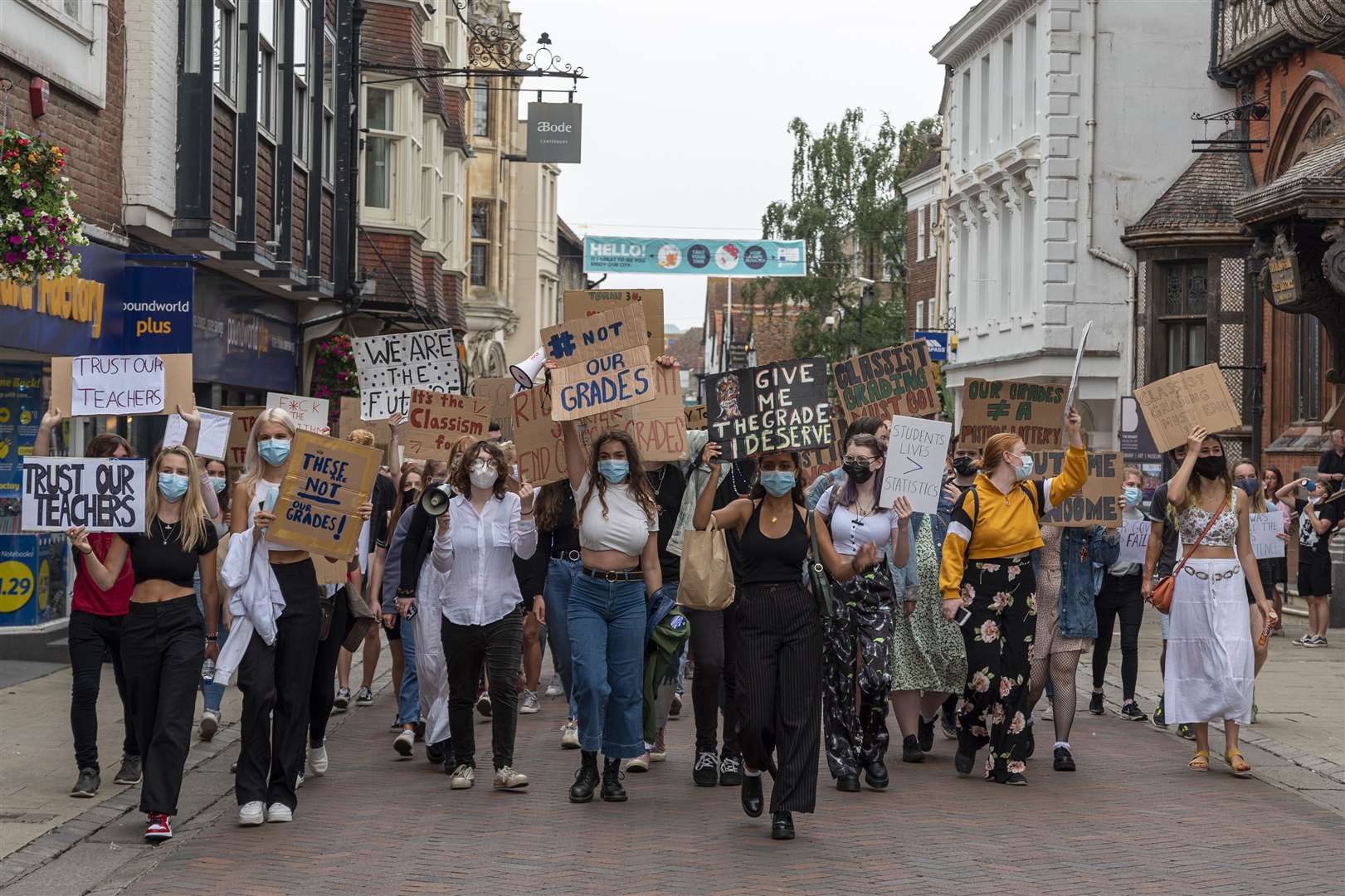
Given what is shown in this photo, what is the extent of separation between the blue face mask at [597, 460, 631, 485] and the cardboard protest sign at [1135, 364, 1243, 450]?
10.4 feet

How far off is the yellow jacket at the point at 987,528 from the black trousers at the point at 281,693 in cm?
344

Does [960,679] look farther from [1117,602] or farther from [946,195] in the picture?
[946,195]

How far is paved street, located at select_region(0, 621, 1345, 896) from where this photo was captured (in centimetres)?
769

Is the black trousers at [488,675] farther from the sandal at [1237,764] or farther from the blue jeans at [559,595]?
the sandal at [1237,764]

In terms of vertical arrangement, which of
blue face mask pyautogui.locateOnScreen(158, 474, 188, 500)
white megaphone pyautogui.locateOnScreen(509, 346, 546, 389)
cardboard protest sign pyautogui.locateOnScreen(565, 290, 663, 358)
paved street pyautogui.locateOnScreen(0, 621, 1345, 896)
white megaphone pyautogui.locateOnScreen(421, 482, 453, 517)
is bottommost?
paved street pyautogui.locateOnScreen(0, 621, 1345, 896)

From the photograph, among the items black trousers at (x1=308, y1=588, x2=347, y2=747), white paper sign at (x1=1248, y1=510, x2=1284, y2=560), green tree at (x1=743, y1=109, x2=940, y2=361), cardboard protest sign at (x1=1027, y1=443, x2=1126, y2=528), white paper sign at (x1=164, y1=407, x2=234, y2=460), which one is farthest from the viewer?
green tree at (x1=743, y1=109, x2=940, y2=361)

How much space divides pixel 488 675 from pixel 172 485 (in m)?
2.07

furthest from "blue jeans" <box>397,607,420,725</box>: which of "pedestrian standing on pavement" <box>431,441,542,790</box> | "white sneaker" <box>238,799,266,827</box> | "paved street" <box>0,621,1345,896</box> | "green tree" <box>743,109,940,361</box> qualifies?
"green tree" <box>743,109,940,361</box>

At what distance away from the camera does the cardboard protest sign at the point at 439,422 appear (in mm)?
13258

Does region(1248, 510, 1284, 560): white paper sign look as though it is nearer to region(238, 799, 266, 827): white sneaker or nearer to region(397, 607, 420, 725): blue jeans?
region(397, 607, 420, 725): blue jeans

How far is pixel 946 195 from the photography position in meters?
44.0

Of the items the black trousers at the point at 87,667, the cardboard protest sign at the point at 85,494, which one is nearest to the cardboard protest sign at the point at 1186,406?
the cardboard protest sign at the point at 85,494

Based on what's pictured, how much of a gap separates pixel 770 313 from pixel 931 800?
56.7 meters

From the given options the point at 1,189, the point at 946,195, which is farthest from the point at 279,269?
the point at 946,195
